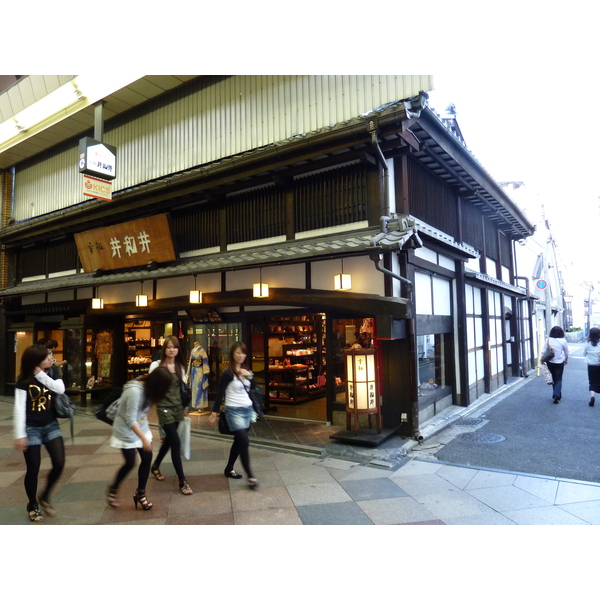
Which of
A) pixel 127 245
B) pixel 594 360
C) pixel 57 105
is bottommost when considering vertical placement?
pixel 594 360

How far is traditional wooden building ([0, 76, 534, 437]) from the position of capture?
8.12 m

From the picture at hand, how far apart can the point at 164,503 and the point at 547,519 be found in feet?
15.4

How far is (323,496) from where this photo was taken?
17.8 feet

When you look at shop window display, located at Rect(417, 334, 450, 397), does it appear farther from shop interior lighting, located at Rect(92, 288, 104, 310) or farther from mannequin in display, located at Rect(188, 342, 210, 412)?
shop interior lighting, located at Rect(92, 288, 104, 310)

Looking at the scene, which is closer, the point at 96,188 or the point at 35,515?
the point at 35,515

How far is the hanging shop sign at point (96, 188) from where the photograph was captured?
10633 mm

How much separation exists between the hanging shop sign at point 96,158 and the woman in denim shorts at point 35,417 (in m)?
6.89

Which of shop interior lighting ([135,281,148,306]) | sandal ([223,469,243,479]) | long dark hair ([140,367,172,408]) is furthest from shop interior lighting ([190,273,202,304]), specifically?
long dark hair ([140,367,172,408])

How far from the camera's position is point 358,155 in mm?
8070

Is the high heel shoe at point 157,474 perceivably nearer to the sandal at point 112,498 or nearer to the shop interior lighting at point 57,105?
the sandal at point 112,498

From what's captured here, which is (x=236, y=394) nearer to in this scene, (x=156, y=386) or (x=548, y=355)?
(x=156, y=386)

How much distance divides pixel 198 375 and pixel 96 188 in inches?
225

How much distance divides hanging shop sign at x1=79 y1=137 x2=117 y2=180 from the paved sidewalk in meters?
6.90

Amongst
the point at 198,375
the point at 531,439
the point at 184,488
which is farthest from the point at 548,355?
the point at 184,488
